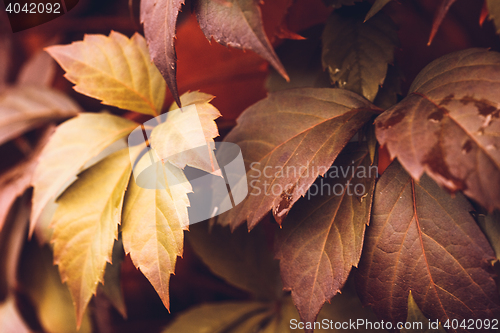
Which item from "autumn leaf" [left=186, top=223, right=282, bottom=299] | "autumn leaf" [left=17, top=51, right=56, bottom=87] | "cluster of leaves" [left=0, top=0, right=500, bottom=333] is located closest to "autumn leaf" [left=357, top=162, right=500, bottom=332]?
"cluster of leaves" [left=0, top=0, right=500, bottom=333]

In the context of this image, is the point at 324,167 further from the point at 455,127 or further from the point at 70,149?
the point at 70,149

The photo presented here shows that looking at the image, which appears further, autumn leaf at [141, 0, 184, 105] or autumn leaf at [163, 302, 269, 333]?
autumn leaf at [163, 302, 269, 333]

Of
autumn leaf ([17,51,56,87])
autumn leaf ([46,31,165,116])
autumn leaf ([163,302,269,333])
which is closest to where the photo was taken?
autumn leaf ([46,31,165,116])

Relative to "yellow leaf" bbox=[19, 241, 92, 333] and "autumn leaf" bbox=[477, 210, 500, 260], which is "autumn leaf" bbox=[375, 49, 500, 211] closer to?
"autumn leaf" bbox=[477, 210, 500, 260]

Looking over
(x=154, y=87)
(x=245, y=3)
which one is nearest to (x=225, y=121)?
(x=154, y=87)

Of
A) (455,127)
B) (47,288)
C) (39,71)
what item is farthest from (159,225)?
(39,71)

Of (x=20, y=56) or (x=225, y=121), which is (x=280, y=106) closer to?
(x=225, y=121)

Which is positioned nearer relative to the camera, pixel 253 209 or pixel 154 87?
pixel 253 209

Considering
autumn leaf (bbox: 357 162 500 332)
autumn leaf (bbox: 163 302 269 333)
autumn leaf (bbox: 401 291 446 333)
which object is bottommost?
autumn leaf (bbox: 163 302 269 333)
